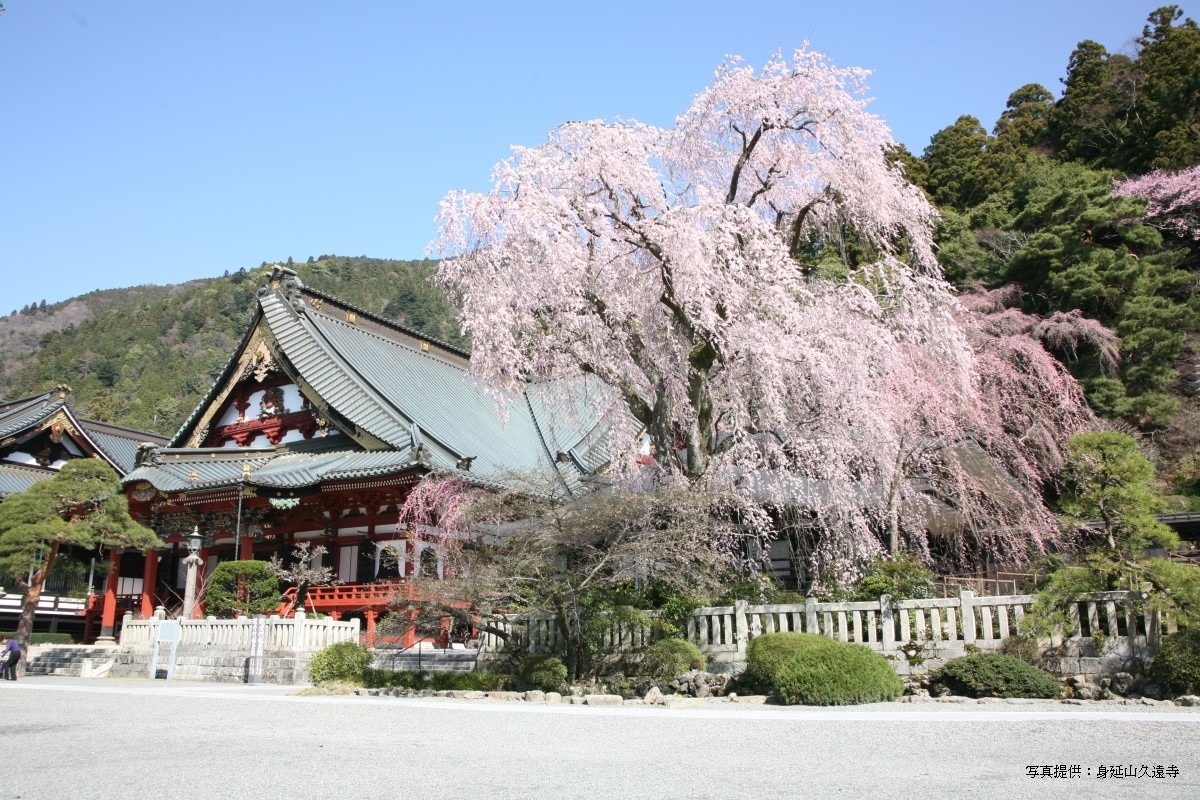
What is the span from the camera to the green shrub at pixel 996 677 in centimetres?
963

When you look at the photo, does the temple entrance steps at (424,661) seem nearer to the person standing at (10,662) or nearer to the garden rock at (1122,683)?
the person standing at (10,662)

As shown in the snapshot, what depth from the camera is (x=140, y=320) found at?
97.2m

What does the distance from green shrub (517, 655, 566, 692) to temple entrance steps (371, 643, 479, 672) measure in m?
1.64

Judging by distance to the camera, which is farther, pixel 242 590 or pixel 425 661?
pixel 242 590

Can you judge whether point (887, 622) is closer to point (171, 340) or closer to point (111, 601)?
point (111, 601)

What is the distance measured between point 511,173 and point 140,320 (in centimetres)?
9781

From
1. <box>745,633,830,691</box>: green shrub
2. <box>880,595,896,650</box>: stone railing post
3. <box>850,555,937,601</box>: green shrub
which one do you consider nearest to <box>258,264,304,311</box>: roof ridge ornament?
<box>850,555,937,601</box>: green shrub

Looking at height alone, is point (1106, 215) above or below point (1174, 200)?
below

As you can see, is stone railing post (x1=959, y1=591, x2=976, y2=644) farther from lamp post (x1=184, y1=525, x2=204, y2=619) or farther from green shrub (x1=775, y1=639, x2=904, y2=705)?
lamp post (x1=184, y1=525, x2=204, y2=619)

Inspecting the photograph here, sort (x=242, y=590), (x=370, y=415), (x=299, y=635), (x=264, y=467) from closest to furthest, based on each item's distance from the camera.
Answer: (x=299, y=635), (x=242, y=590), (x=264, y=467), (x=370, y=415)

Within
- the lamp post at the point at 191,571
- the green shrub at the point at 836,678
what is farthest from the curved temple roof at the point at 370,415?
the green shrub at the point at 836,678

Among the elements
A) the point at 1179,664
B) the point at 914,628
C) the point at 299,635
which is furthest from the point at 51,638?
the point at 1179,664

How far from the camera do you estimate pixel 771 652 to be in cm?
1065

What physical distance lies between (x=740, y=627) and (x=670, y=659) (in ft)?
3.59
